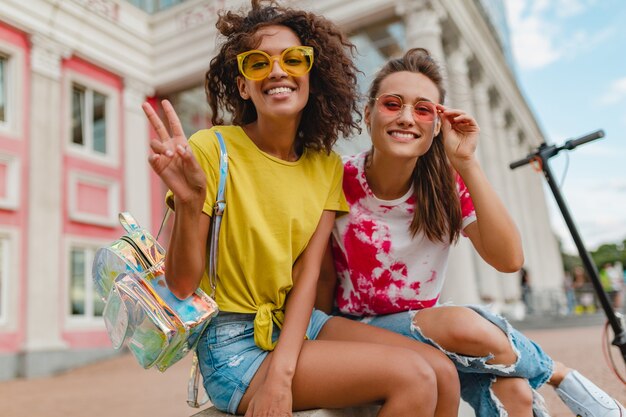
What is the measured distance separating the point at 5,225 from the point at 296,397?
11929mm

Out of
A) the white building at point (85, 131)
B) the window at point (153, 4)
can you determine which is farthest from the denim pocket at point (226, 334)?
the window at point (153, 4)

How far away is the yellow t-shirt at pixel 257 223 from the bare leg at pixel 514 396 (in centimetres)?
89

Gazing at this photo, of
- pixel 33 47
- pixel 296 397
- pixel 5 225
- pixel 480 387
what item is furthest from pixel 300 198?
pixel 33 47

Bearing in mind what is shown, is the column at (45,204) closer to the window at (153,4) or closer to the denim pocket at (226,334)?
the window at (153,4)

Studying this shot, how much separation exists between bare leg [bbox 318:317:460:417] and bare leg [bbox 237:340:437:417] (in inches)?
4.7

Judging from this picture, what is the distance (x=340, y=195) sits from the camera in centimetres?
223

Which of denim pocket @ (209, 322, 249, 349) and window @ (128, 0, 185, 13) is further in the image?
window @ (128, 0, 185, 13)

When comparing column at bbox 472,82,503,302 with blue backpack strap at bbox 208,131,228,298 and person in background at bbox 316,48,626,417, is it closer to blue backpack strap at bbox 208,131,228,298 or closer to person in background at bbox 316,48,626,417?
person in background at bbox 316,48,626,417

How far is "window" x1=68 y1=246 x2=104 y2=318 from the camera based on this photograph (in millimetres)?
13039

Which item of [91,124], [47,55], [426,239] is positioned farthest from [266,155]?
[91,124]

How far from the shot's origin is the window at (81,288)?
13.0 m

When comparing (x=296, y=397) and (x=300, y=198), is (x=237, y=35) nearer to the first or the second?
(x=300, y=198)

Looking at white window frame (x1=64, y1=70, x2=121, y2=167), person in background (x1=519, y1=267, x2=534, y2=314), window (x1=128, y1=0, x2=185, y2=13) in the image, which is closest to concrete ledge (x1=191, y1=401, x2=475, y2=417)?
white window frame (x1=64, y1=70, x2=121, y2=167)

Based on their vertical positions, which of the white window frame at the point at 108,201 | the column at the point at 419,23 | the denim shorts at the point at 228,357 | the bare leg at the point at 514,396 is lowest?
the bare leg at the point at 514,396
